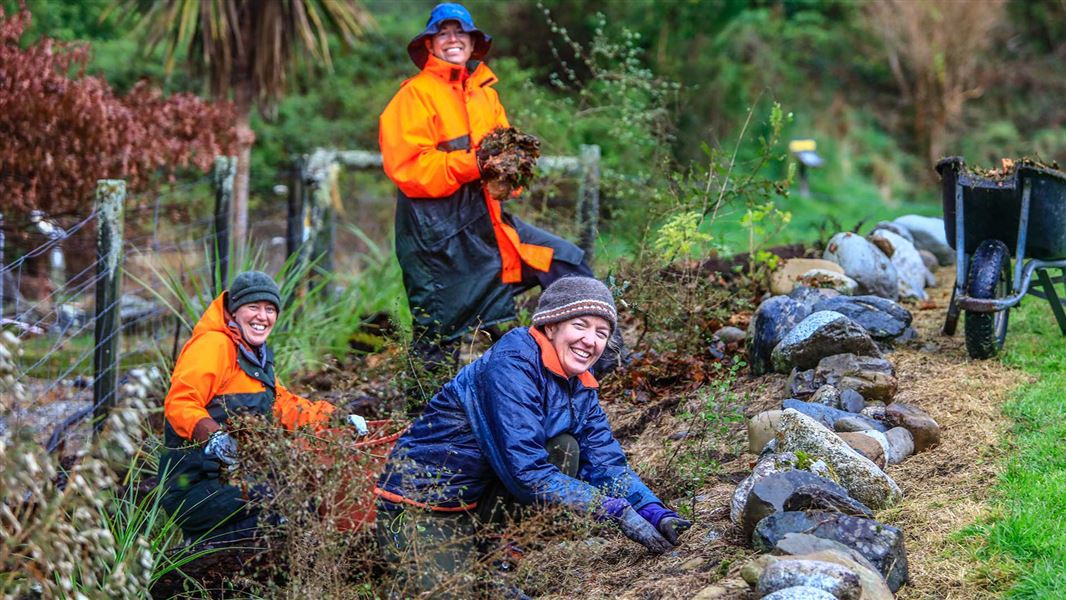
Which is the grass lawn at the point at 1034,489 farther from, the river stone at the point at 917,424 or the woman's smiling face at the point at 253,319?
the woman's smiling face at the point at 253,319

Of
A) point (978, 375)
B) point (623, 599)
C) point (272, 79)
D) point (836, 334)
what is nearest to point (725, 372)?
point (836, 334)

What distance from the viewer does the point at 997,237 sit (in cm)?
590

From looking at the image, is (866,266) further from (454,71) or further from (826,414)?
(454,71)

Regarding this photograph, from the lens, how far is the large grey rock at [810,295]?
605 cm

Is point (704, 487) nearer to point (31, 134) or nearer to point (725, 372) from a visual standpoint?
point (725, 372)

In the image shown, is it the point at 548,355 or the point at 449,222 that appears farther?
the point at 449,222

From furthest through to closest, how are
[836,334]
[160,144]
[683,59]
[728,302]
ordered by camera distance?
[683,59]
[160,144]
[728,302]
[836,334]

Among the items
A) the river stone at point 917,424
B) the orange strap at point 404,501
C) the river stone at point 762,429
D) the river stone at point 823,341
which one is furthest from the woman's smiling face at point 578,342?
the river stone at point 823,341

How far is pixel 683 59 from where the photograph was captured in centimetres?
1599

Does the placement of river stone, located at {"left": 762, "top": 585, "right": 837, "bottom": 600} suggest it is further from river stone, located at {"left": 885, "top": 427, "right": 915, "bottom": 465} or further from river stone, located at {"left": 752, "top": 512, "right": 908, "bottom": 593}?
river stone, located at {"left": 885, "top": 427, "right": 915, "bottom": 465}

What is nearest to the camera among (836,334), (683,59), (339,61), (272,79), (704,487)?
(704,487)

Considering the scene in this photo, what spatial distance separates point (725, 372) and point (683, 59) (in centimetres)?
1089

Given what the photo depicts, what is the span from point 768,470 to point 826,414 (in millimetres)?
790

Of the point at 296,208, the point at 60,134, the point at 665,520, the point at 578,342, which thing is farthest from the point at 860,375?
the point at 60,134
